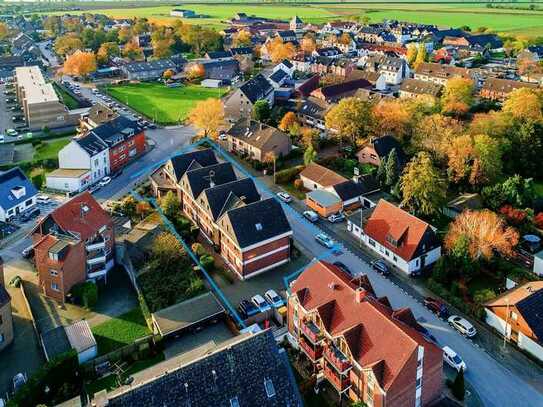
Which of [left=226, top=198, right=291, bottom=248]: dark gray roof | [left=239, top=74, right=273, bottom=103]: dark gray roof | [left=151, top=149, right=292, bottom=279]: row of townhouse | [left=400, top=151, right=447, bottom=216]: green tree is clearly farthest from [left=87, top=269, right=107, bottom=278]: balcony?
[left=239, top=74, right=273, bottom=103]: dark gray roof

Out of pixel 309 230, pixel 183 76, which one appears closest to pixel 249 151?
pixel 309 230

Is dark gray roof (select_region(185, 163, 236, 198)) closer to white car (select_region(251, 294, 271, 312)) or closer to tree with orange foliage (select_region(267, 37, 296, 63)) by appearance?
white car (select_region(251, 294, 271, 312))

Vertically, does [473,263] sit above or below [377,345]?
below

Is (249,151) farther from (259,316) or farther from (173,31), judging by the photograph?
(173,31)

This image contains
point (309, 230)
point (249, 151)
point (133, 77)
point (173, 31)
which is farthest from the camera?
point (173, 31)

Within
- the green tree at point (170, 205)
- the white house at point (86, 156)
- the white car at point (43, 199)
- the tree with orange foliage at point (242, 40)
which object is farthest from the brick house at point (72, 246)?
the tree with orange foliage at point (242, 40)

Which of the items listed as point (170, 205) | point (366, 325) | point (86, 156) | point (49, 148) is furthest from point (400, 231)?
point (49, 148)

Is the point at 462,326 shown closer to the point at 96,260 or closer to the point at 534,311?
the point at 534,311

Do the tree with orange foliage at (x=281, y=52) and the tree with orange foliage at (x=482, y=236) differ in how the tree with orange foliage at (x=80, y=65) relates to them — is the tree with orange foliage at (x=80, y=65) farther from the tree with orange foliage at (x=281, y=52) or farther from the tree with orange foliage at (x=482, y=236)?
the tree with orange foliage at (x=482, y=236)
